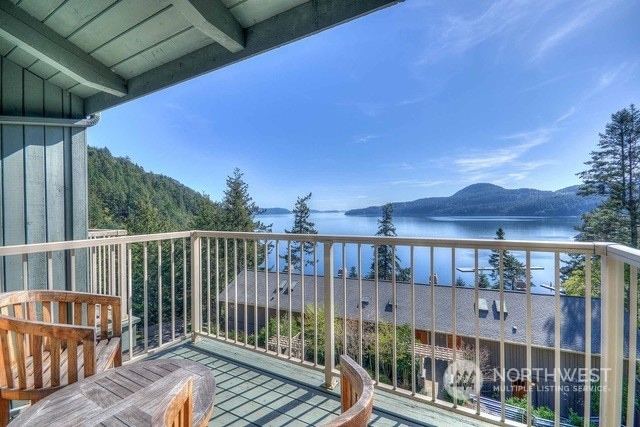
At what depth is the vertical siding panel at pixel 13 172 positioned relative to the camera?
2.98 metres

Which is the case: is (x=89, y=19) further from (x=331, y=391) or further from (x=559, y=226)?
(x=559, y=226)

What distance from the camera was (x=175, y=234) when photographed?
3.04 meters

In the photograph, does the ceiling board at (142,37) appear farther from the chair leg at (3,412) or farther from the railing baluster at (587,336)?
the railing baluster at (587,336)

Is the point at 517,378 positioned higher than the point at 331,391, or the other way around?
the point at 517,378

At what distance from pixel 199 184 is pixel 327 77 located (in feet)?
49.9

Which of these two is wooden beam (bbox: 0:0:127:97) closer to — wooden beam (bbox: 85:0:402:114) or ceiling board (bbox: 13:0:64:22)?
ceiling board (bbox: 13:0:64:22)

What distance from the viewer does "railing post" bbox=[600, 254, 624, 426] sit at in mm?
1503

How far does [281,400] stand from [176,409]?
1.68m

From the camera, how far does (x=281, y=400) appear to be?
7.30 ft

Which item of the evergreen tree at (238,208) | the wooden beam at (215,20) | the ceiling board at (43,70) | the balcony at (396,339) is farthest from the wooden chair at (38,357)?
the evergreen tree at (238,208)

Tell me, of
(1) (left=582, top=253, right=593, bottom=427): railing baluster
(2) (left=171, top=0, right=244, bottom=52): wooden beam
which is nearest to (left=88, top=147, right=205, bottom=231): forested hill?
(2) (left=171, top=0, right=244, bottom=52): wooden beam

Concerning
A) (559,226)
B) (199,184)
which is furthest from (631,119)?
(199,184)

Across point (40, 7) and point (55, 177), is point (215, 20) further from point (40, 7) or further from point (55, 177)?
point (55, 177)

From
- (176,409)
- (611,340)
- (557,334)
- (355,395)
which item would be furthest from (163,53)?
(611,340)
